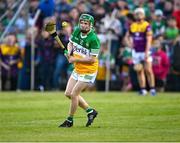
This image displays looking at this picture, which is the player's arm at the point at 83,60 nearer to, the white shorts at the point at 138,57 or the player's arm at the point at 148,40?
the player's arm at the point at 148,40

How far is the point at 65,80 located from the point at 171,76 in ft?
13.5

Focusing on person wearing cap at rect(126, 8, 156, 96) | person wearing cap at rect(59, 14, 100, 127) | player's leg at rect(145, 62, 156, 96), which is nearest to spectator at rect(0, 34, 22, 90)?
person wearing cap at rect(126, 8, 156, 96)

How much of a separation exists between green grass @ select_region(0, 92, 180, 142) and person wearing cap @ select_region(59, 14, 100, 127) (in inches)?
22.3

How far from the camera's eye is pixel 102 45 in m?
29.1

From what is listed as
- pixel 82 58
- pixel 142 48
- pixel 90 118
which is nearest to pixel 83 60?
pixel 82 58

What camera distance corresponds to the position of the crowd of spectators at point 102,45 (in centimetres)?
2812

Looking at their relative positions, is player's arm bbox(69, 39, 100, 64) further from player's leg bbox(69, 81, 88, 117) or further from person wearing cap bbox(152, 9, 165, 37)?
person wearing cap bbox(152, 9, 165, 37)

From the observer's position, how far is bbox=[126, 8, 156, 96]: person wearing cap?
2542 centimetres

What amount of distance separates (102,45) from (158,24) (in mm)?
2316

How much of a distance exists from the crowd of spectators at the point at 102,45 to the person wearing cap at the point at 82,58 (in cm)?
1233

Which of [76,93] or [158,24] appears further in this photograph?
[158,24]

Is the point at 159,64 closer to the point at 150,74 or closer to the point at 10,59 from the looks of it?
the point at 150,74

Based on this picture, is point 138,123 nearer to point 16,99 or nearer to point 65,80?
point 16,99

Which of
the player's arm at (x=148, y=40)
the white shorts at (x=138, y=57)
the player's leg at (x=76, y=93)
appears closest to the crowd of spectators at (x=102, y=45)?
the white shorts at (x=138, y=57)
